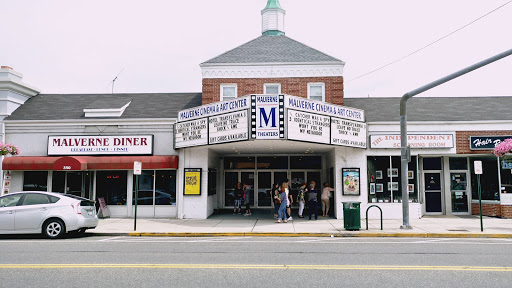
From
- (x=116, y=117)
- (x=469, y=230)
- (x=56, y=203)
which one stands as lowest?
(x=469, y=230)

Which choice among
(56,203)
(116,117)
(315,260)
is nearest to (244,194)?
(116,117)

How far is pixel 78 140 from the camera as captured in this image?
19.0 meters

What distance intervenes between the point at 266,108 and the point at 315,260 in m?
7.71

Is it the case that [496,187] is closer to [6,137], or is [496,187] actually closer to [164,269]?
[164,269]

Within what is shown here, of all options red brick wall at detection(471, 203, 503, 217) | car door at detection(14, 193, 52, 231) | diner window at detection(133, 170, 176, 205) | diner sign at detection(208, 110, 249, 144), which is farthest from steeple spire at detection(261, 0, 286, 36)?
car door at detection(14, 193, 52, 231)

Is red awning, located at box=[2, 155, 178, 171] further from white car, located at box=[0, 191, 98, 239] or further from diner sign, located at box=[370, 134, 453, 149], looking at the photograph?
diner sign, located at box=[370, 134, 453, 149]

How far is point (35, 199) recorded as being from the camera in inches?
498

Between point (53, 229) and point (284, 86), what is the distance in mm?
12481

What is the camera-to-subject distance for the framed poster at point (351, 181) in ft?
59.7

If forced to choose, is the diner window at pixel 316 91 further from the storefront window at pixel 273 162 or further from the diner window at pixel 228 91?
the storefront window at pixel 273 162

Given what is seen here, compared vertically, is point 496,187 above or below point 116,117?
below

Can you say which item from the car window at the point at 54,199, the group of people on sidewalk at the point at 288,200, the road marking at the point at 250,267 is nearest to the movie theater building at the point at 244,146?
the group of people on sidewalk at the point at 288,200

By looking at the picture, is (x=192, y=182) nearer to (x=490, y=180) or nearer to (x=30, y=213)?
(x=30, y=213)

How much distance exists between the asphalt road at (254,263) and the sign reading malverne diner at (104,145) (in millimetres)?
7223
